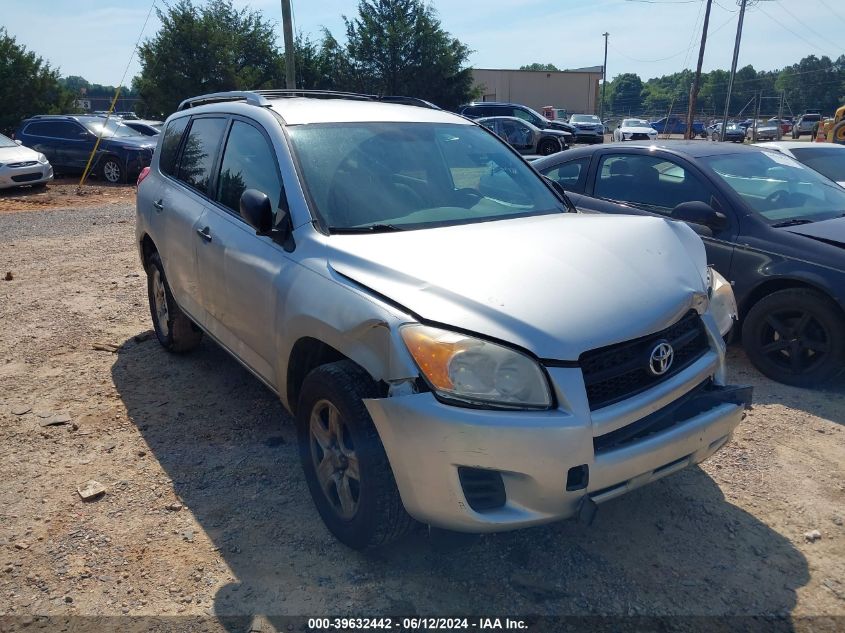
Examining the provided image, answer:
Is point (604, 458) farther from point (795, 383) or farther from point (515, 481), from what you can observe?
point (795, 383)

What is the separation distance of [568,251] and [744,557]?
4.77 feet

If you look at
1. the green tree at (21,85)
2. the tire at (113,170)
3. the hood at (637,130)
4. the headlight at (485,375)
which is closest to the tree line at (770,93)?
the hood at (637,130)

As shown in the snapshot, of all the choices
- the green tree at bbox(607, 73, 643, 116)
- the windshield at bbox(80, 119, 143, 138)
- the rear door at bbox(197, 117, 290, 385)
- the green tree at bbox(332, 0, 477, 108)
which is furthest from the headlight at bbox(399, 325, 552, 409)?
the green tree at bbox(607, 73, 643, 116)

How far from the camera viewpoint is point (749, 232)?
4.95m

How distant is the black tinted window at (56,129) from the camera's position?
17.8 meters

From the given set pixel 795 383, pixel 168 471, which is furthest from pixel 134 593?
pixel 795 383

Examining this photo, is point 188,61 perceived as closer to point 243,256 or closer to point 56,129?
point 56,129

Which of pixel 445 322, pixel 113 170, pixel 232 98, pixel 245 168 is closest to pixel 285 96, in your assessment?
pixel 232 98

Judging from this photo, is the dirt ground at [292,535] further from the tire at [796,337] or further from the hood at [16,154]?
the hood at [16,154]

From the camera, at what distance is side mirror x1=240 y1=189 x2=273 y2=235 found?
3.17 metres

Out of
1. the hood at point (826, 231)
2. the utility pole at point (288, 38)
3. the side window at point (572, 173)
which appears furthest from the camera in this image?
the utility pole at point (288, 38)

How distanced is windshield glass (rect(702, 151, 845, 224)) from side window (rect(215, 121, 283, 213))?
348cm

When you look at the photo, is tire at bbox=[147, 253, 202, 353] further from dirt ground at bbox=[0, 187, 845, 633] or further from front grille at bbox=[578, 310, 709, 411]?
front grille at bbox=[578, 310, 709, 411]

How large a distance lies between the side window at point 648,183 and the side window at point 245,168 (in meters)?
3.25
